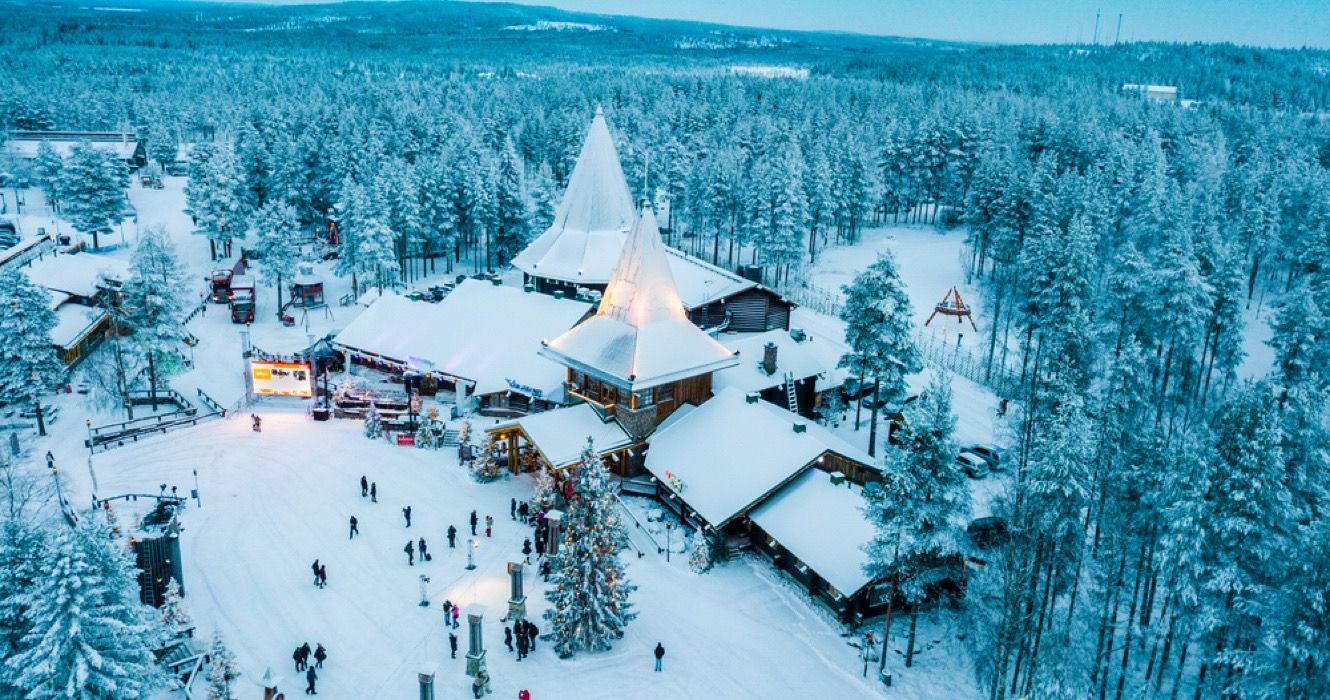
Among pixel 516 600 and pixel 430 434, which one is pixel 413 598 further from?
pixel 430 434

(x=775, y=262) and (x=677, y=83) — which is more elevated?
(x=677, y=83)

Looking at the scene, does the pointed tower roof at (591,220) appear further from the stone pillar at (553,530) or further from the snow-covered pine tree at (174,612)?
the snow-covered pine tree at (174,612)

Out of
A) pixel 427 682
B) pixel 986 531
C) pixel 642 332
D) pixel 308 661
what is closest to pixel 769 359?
pixel 642 332

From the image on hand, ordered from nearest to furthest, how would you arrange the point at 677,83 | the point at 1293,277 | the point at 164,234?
the point at 164,234 < the point at 1293,277 < the point at 677,83

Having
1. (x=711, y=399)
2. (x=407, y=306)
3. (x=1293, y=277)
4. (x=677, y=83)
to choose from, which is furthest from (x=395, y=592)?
(x=677, y=83)

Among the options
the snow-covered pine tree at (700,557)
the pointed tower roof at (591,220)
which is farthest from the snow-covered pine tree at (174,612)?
the pointed tower roof at (591,220)

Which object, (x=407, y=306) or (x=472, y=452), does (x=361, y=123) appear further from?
(x=472, y=452)

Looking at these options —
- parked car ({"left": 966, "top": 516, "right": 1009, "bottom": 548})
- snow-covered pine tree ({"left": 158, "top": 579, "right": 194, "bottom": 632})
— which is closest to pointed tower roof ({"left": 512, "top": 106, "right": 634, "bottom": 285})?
parked car ({"left": 966, "top": 516, "right": 1009, "bottom": 548})
